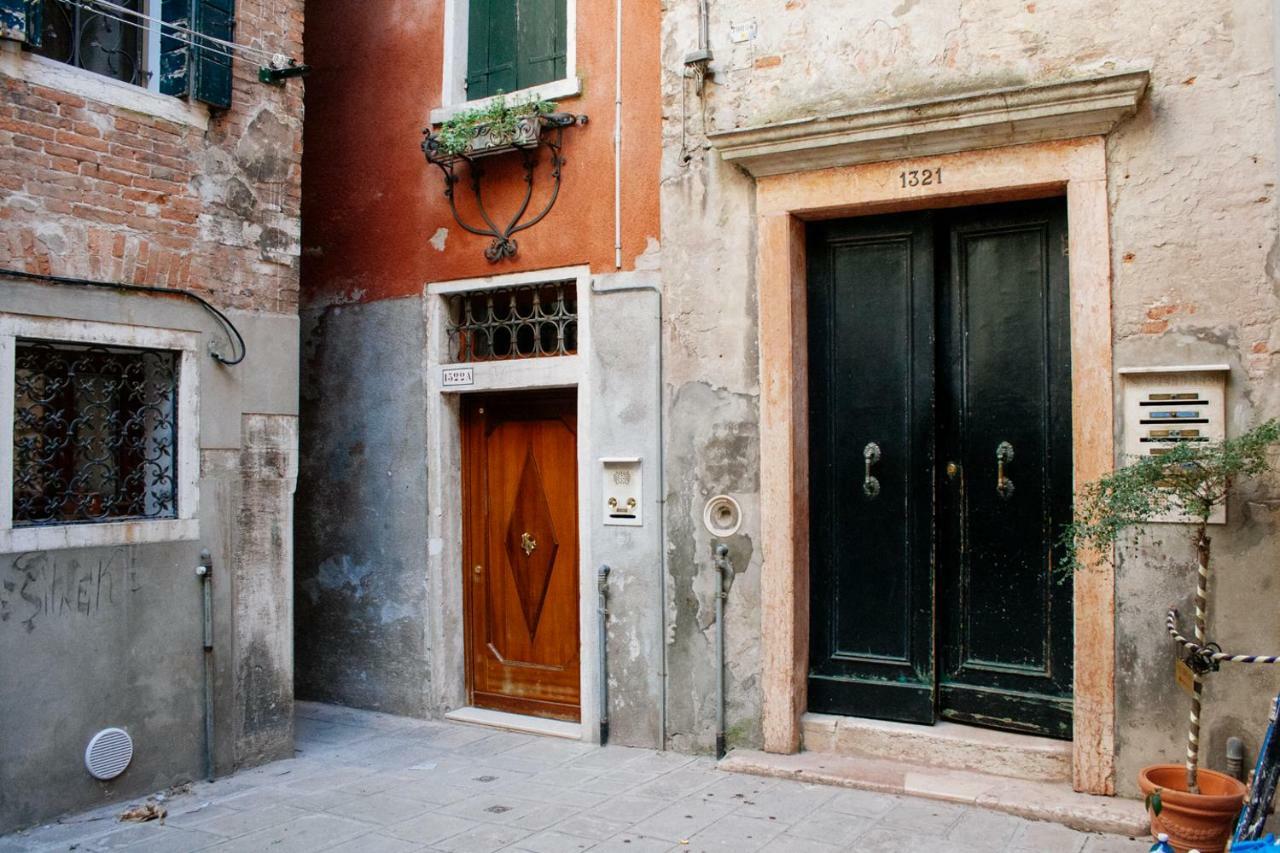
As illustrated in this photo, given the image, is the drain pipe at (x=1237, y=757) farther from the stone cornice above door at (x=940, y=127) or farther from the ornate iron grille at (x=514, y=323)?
the ornate iron grille at (x=514, y=323)

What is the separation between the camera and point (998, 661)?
5.61 metres

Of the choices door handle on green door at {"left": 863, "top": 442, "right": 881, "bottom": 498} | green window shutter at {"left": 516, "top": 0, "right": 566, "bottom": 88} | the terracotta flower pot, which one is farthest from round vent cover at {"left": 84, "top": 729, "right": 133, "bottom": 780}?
the terracotta flower pot

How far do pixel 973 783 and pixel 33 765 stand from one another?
459 cm

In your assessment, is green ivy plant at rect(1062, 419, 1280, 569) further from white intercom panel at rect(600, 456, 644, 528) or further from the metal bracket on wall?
the metal bracket on wall

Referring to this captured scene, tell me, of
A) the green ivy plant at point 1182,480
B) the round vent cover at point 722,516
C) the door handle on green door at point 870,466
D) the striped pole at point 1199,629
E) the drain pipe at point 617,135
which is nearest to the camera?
the green ivy plant at point 1182,480

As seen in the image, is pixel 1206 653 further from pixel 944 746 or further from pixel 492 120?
pixel 492 120

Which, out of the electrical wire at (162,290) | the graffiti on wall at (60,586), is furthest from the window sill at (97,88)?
the graffiti on wall at (60,586)

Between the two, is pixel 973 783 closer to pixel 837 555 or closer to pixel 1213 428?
pixel 837 555

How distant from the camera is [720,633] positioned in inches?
239

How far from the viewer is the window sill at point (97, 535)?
5207 mm

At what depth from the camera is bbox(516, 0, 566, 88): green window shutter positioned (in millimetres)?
6945

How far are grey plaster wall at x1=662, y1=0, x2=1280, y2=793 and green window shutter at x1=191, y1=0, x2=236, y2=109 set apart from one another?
116 inches

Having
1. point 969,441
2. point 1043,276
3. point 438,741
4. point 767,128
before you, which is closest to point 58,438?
point 438,741

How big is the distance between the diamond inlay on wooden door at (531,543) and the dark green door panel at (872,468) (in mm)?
1885
